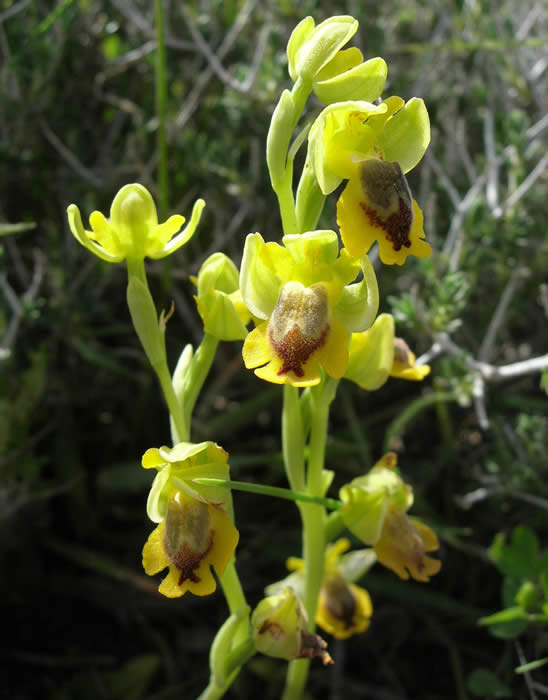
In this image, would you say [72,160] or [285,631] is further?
[72,160]

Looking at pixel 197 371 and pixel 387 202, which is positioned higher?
pixel 387 202

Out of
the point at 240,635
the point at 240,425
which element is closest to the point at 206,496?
the point at 240,635

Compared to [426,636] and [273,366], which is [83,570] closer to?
[426,636]

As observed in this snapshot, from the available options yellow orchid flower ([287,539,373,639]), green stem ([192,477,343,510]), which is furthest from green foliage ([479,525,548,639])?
green stem ([192,477,343,510])

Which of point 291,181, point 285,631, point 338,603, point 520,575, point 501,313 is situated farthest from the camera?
point 501,313

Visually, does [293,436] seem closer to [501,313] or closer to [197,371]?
[197,371]

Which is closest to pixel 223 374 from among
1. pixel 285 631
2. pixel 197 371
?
pixel 197 371

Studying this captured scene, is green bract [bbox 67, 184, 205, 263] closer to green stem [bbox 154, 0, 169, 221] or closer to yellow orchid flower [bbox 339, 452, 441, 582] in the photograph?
yellow orchid flower [bbox 339, 452, 441, 582]
